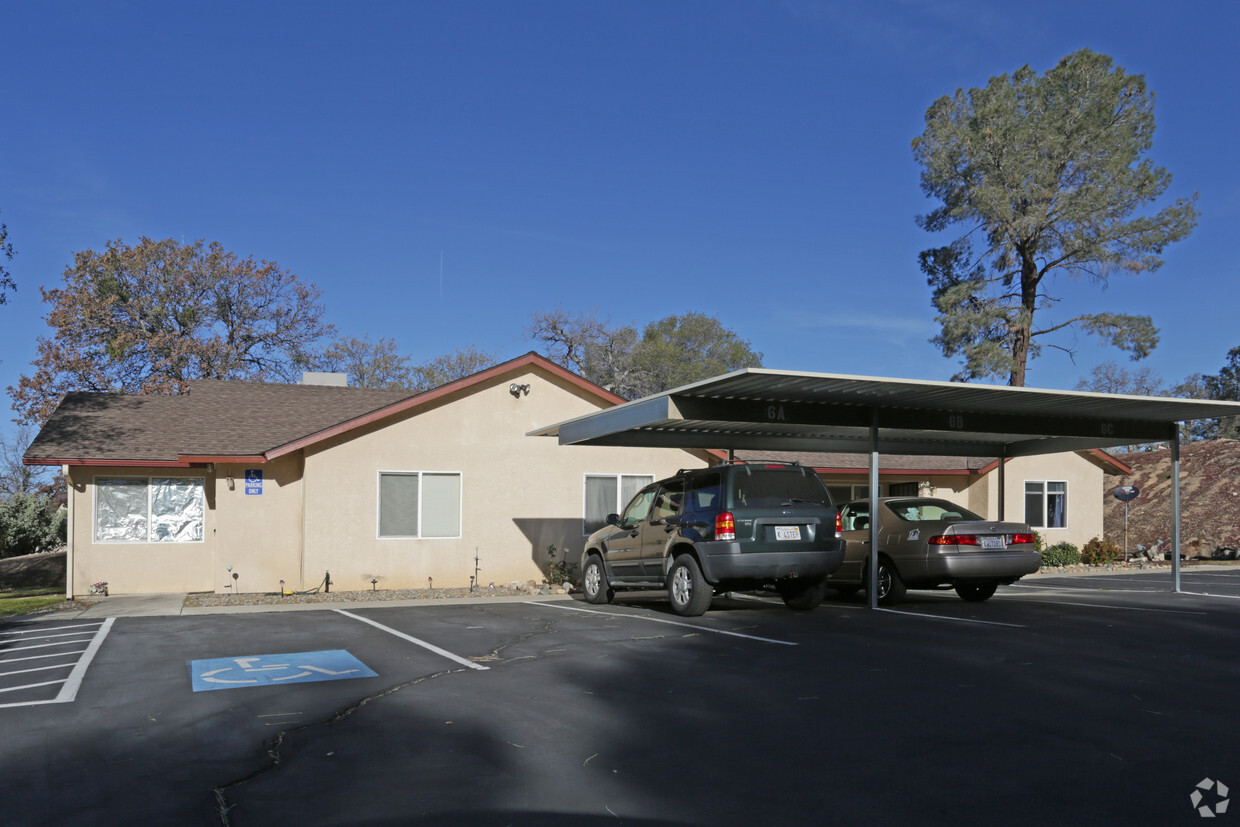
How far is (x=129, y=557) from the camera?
16.9m

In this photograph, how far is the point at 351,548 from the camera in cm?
1670

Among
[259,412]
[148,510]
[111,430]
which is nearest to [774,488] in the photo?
[148,510]

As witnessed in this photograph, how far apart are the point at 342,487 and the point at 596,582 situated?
17.0 feet

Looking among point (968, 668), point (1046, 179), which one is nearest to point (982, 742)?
point (968, 668)

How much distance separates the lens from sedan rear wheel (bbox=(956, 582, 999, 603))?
14.1m

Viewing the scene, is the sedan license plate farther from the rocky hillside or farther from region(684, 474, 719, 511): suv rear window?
the rocky hillside

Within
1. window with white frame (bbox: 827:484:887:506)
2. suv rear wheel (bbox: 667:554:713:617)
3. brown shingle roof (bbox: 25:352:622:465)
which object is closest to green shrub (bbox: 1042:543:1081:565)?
window with white frame (bbox: 827:484:887:506)

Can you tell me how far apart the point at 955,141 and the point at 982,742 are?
28402 mm

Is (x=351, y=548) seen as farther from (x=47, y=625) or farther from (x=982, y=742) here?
(x=982, y=742)

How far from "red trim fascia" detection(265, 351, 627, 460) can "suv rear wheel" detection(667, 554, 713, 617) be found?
20.1 ft

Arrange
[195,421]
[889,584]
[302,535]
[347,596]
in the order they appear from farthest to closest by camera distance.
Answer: [195,421], [302,535], [347,596], [889,584]

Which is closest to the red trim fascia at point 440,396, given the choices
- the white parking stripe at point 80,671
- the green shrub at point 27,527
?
the white parking stripe at point 80,671

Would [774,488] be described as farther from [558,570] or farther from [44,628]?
[44,628]

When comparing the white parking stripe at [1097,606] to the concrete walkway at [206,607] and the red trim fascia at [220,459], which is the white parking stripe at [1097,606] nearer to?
the concrete walkway at [206,607]
